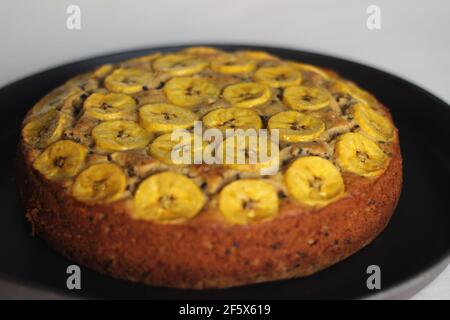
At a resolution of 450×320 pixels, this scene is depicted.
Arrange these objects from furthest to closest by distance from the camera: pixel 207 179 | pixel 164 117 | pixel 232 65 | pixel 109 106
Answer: pixel 232 65 → pixel 109 106 → pixel 164 117 → pixel 207 179

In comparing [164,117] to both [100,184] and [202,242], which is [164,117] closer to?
[100,184]

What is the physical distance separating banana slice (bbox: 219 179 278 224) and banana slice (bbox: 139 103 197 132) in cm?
52

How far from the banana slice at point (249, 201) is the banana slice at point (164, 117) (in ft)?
1.70

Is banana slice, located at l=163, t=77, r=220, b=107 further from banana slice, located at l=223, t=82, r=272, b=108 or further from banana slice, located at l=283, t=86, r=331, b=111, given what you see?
banana slice, located at l=283, t=86, r=331, b=111

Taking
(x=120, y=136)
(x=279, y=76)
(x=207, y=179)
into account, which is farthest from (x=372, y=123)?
(x=120, y=136)

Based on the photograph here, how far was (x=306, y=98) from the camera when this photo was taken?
3.20 metres

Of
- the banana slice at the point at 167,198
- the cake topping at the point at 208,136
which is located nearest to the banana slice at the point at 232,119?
the cake topping at the point at 208,136

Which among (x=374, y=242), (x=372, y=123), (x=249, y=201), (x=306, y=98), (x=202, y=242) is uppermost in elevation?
(x=306, y=98)

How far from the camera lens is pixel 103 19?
5098mm

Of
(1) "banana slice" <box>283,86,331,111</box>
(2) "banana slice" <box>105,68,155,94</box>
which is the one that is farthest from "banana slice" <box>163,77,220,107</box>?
(1) "banana slice" <box>283,86,331,111</box>

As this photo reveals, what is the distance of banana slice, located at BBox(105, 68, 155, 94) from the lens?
10.7ft

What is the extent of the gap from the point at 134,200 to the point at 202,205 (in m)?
0.28

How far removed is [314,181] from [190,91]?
37.8 inches
